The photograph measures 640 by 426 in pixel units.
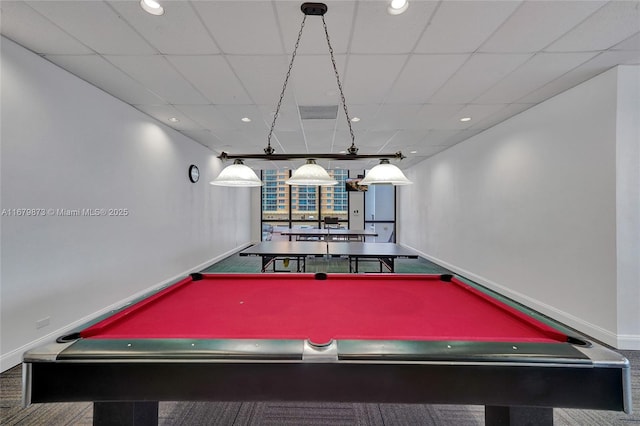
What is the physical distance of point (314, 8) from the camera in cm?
176

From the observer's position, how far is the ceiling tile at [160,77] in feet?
8.01

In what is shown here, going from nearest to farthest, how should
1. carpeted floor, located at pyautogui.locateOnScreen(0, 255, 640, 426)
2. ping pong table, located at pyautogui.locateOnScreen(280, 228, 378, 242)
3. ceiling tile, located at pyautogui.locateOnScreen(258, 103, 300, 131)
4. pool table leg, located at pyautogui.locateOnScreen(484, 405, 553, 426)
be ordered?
pool table leg, located at pyautogui.locateOnScreen(484, 405, 553, 426) → carpeted floor, located at pyautogui.locateOnScreen(0, 255, 640, 426) → ceiling tile, located at pyautogui.locateOnScreen(258, 103, 300, 131) → ping pong table, located at pyautogui.locateOnScreen(280, 228, 378, 242)

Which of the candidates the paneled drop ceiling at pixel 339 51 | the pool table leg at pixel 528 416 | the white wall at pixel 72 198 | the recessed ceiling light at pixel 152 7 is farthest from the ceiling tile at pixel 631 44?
the white wall at pixel 72 198

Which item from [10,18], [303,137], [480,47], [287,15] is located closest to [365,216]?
[303,137]

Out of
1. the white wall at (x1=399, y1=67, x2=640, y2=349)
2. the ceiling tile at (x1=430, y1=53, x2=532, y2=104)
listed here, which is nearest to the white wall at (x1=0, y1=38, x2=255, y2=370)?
the ceiling tile at (x1=430, y1=53, x2=532, y2=104)

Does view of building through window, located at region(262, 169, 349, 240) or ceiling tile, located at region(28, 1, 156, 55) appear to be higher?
ceiling tile, located at region(28, 1, 156, 55)

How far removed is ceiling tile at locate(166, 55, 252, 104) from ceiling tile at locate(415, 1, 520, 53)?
1.90 meters

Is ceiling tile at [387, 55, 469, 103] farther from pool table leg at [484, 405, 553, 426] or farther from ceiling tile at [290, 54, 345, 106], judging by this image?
pool table leg at [484, 405, 553, 426]

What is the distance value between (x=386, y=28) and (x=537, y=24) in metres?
1.18

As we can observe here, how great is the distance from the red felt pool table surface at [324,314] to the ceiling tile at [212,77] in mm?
2090

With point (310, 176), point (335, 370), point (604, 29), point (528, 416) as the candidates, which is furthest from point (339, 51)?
point (528, 416)

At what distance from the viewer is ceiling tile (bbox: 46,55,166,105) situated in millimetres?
2449

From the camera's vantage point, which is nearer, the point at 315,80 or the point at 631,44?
the point at 631,44

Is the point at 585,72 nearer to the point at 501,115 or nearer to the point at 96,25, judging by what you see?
the point at 501,115
